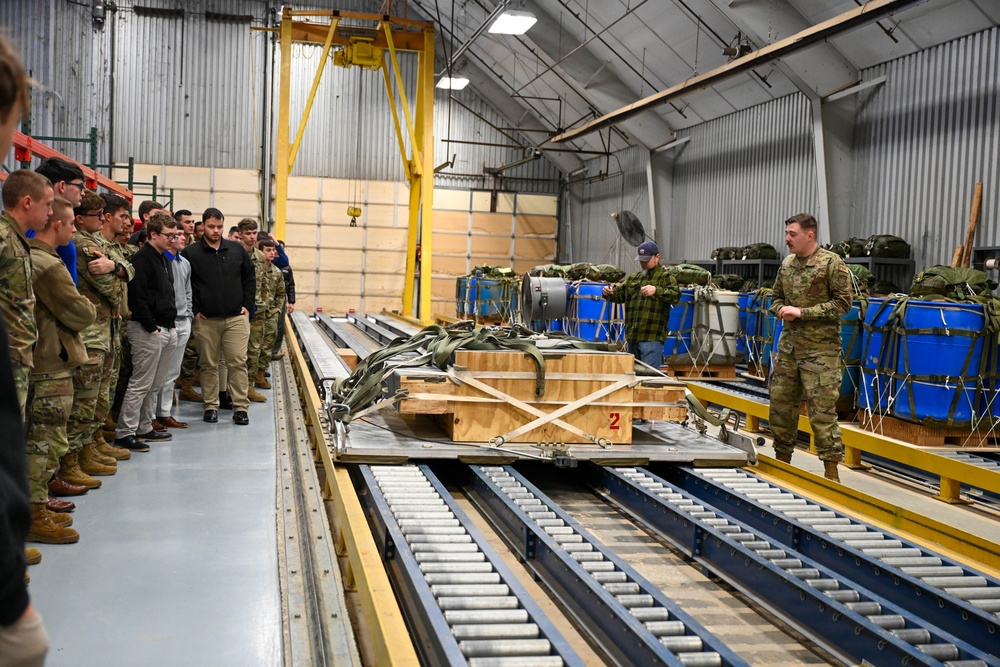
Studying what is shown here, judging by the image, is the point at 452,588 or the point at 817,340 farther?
the point at 817,340

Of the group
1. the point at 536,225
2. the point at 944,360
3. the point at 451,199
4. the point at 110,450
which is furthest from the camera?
the point at 536,225

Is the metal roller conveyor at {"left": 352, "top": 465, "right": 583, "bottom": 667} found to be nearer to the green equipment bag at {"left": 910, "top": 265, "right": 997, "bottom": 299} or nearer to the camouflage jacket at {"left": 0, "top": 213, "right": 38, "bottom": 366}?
the camouflage jacket at {"left": 0, "top": 213, "right": 38, "bottom": 366}

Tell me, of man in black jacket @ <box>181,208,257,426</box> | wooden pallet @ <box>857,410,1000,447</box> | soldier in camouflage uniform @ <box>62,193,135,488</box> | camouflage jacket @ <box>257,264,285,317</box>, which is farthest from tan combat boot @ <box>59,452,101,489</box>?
wooden pallet @ <box>857,410,1000,447</box>

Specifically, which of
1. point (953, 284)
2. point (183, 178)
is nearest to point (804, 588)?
point (953, 284)

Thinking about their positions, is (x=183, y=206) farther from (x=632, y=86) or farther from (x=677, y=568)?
(x=677, y=568)

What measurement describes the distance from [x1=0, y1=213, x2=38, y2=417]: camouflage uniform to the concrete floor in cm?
89

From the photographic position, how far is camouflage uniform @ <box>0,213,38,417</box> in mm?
3609

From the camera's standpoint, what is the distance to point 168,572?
3959mm

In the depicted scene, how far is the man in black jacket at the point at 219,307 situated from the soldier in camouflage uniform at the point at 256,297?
0.95 metres

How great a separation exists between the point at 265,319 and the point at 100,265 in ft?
15.0

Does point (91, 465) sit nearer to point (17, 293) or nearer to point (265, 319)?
point (17, 293)

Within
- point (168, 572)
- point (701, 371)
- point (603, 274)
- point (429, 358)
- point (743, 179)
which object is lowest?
point (168, 572)

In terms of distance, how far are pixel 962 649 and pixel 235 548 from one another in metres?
3.25

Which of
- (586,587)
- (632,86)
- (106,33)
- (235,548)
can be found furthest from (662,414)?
(106,33)
